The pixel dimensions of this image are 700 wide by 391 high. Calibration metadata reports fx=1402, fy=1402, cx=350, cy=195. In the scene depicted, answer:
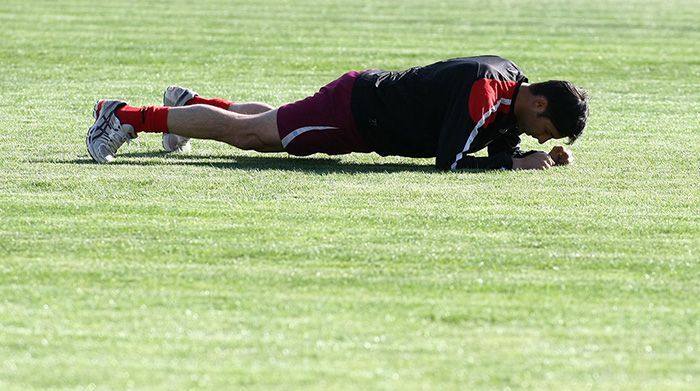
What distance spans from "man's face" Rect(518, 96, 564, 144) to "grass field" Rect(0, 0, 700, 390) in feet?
0.94

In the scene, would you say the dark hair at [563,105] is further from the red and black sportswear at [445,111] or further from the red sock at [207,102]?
the red sock at [207,102]

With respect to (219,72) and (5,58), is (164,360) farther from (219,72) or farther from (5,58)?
(5,58)

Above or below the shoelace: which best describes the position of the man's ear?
above

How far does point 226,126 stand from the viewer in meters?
9.55

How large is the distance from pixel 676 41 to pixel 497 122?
12.8 m

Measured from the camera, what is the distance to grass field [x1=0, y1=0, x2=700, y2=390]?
4.98 meters

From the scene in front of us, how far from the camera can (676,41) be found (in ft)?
69.5

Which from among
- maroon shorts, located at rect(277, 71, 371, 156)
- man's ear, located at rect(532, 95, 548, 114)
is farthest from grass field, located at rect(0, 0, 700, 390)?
man's ear, located at rect(532, 95, 548, 114)

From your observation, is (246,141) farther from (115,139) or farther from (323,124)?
(115,139)

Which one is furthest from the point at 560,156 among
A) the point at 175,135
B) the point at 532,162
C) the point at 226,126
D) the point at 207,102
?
the point at 175,135

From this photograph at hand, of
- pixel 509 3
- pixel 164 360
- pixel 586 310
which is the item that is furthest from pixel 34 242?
pixel 509 3

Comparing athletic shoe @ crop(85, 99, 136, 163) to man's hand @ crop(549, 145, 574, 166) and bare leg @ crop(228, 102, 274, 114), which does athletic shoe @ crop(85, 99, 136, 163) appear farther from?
man's hand @ crop(549, 145, 574, 166)

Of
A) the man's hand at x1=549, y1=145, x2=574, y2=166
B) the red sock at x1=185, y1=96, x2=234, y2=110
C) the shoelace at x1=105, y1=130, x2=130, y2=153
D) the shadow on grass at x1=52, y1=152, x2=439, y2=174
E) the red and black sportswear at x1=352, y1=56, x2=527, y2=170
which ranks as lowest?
the shadow on grass at x1=52, y1=152, x2=439, y2=174

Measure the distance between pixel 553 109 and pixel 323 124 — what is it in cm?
156
